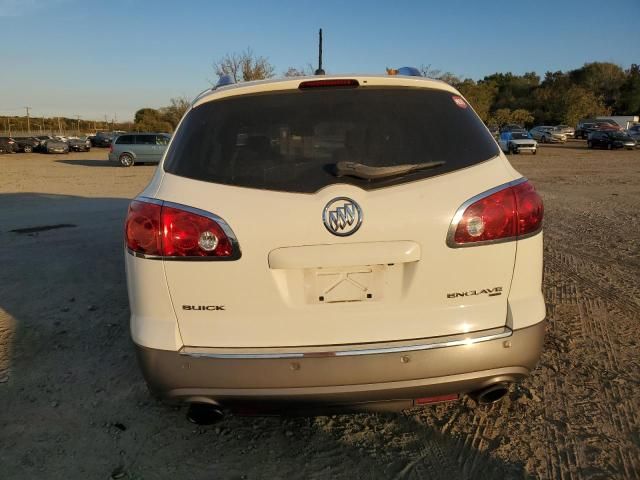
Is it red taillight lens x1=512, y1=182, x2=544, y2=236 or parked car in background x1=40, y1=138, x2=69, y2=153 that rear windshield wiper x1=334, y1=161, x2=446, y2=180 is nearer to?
red taillight lens x1=512, y1=182, x2=544, y2=236

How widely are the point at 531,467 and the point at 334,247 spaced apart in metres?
1.44

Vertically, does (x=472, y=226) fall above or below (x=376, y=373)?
above

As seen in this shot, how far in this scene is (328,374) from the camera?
6.64ft

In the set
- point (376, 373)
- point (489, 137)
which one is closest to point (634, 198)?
point (489, 137)

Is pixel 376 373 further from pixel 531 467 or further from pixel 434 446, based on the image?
pixel 531 467

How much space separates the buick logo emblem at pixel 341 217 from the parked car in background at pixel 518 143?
1249 inches

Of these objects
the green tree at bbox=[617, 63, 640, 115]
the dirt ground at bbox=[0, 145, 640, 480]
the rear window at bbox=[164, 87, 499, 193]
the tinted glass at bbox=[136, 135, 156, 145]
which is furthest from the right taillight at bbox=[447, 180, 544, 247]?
the green tree at bbox=[617, 63, 640, 115]

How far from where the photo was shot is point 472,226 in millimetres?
2072

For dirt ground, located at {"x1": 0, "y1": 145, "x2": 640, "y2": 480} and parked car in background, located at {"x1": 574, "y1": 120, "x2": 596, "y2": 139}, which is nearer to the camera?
dirt ground, located at {"x1": 0, "y1": 145, "x2": 640, "y2": 480}

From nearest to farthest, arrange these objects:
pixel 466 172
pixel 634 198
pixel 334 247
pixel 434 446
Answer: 1. pixel 334 247
2. pixel 466 172
3. pixel 434 446
4. pixel 634 198

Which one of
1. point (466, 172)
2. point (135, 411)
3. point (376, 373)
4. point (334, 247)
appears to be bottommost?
point (135, 411)

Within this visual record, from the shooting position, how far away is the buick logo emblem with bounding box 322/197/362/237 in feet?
6.49

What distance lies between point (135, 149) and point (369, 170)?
1112 inches

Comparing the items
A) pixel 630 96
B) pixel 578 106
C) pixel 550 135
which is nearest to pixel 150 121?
pixel 550 135
